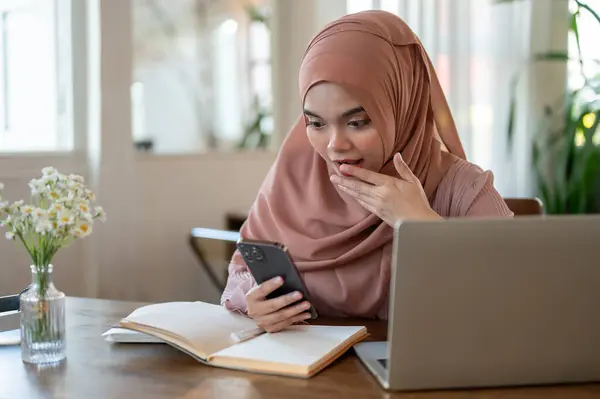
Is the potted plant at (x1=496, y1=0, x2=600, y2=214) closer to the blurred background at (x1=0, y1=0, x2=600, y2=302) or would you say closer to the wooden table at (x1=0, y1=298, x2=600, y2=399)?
the blurred background at (x1=0, y1=0, x2=600, y2=302)

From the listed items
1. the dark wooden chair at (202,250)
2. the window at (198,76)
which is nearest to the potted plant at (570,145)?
the window at (198,76)

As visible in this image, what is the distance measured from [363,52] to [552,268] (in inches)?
26.6

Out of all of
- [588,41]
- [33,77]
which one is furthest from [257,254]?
[588,41]

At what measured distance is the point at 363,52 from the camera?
148cm

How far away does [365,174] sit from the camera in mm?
1438

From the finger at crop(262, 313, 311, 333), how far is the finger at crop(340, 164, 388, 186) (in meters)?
0.30

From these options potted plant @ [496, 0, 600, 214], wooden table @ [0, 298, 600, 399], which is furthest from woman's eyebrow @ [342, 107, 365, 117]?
potted plant @ [496, 0, 600, 214]

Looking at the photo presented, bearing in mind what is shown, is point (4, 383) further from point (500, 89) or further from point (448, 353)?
point (500, 89)

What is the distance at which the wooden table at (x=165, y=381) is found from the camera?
1033 mm

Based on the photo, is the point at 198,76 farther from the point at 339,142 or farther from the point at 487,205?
the point at 487,205

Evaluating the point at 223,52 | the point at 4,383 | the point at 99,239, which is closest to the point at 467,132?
the point at 223,52

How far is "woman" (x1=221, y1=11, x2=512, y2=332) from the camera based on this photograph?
4.75 ft

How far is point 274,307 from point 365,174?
0.33 m

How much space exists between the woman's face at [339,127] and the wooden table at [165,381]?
0.44m
